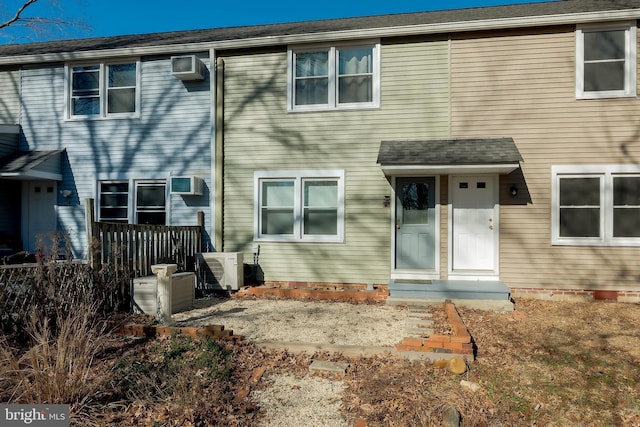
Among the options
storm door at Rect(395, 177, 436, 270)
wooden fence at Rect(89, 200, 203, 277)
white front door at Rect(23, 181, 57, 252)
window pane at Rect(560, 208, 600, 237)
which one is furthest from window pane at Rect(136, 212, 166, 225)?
window pane at Rect(560, 208, 600, 237)

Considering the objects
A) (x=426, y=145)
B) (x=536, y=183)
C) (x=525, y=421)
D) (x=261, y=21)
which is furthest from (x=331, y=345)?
(x=261, y=21)

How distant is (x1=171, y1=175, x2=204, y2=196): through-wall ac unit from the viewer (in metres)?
8.64

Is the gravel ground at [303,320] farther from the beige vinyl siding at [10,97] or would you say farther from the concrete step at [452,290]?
the beige vinyl siding at [10,97]

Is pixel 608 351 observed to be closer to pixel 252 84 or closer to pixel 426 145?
pixel 426 145

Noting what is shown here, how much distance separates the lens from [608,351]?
15.3ft

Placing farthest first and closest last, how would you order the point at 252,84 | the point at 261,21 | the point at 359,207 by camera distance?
the point at 261,21 → the point at 252,84 → the point at 359,207

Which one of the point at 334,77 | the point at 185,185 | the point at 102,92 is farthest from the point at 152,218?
the point at 334,77

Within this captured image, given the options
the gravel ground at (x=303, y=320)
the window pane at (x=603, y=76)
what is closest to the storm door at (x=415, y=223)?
the gravel ground at (x=303, y=320)

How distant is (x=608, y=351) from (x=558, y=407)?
6.10 feet

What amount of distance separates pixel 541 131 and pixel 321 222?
474 centimetres

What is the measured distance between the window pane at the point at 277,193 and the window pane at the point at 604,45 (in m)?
6.44

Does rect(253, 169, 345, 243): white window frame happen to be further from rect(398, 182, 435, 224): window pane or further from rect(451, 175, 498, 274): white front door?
rect(451, 175, 498, 274): white front door

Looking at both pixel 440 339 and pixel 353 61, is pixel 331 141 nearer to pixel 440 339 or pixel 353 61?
pixel 353 61
